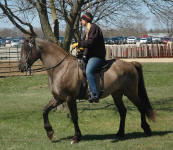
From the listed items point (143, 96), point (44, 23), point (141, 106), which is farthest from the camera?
point (44, 23)

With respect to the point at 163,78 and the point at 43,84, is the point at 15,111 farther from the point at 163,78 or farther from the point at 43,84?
the point at 163,78

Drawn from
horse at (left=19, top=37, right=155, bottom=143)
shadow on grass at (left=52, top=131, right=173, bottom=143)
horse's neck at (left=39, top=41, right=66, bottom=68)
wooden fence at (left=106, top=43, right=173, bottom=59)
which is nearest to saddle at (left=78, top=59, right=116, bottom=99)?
horse at (left=19, top=37, right=155, bottom=143)

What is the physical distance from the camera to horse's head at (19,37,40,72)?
26.8 feet

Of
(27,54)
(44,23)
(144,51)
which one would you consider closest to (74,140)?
(27,54)

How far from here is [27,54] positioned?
822cm

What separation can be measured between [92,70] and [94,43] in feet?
1.92

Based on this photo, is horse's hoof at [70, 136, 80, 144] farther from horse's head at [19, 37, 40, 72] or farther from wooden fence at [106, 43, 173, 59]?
wooden fence at [106, 43, 173, 59]

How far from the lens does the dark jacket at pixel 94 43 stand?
7982 millimetres

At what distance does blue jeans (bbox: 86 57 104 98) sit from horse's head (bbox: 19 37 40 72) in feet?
4.01

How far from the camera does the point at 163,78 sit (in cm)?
2272

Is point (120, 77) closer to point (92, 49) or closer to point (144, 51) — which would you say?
point (92, 49)

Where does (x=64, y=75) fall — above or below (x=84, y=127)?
above

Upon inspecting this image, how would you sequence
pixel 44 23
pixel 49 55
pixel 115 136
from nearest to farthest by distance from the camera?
1. pixel 49 55
2. pixel 115 136
3. pixel 44 23

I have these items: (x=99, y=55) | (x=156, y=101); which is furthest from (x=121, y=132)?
(x=156, y=101)
